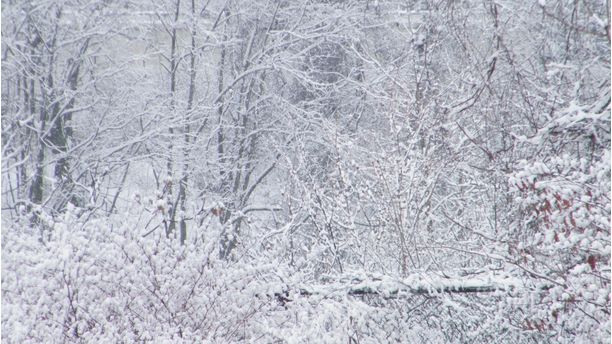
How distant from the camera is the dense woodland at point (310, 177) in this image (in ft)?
13.1

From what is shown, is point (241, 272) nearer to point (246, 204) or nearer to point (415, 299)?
point (415, 299)

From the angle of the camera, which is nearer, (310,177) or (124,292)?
(124,292)

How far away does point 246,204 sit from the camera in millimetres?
12766

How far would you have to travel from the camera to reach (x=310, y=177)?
6473mm

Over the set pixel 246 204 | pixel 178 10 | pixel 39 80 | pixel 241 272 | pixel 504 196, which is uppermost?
pixel 178 10

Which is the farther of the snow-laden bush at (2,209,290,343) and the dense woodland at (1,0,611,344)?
the snow-laden bush at (2,209,290,343)

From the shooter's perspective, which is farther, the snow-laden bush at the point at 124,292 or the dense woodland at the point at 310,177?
the snow-laden bush at the point at 124,292

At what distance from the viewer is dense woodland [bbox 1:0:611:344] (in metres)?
4.00

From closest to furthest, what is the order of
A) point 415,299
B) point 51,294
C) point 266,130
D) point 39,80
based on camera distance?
point 51,294
point 415,299
point 39,80
point 266,130

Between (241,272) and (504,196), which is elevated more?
(504,196)

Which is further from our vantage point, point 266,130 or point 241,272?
point 266,130

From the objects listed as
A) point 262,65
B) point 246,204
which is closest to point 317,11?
point 262,65

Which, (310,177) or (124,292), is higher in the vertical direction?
(310,177)

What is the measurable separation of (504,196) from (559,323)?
2372mm
